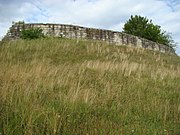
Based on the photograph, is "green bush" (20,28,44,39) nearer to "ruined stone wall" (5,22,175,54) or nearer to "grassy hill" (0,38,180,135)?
"ruined stone wall" (5,22,175,54)

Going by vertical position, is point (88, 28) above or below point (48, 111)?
above

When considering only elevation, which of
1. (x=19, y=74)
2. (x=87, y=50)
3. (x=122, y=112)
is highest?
(x=87, y=50)

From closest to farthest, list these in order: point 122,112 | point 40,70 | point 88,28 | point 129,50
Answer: point 122,112 → point 40,70 → point 129,50 → point 88,28

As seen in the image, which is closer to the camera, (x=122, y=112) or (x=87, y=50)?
(x=122, y=112)

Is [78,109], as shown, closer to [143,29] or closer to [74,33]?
[74,33]

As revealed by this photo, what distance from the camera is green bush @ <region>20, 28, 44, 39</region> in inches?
933

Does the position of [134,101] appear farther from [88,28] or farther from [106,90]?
[88,28]

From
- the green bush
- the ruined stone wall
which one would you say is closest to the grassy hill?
the green bush

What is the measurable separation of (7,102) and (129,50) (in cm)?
1936

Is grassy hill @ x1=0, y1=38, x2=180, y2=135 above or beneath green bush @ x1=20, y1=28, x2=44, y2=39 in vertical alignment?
beneath

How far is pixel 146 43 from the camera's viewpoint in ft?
103

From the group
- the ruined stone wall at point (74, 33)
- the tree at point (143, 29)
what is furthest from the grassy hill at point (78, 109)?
the tree at point (143, 29)

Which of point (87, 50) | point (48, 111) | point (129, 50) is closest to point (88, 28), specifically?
point (129, 50)

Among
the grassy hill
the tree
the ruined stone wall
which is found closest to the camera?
the grassy hill
